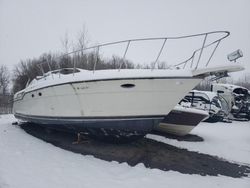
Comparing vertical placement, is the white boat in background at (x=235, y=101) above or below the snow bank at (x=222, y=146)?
above

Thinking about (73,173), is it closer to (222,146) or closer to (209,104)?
(222,146)

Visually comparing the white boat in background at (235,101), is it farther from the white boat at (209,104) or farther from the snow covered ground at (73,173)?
the snow covered ground at (73,173)

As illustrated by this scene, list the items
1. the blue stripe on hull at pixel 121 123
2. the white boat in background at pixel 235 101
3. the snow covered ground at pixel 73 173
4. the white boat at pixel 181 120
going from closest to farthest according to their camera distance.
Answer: the snow covered ground at pixel 73 173, the blue stripe on hull at pixel 121 123, the white boat at pixel 181 120, the white boat in background at pixel 235 101

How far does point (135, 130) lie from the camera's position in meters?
5.31

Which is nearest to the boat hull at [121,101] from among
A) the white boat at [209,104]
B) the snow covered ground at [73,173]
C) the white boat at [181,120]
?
the snow covered ground at [73,173]

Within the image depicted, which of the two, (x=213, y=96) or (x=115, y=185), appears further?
(x=213, y=96)

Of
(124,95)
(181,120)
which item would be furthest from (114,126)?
(181,120)

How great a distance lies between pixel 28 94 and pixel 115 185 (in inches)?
195

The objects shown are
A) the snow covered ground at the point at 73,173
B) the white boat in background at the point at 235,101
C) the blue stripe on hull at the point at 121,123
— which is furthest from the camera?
the white boat in background at the point at 235,101

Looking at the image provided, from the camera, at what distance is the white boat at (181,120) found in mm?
7219

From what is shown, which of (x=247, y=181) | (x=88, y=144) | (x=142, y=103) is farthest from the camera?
(x=88, y=144)

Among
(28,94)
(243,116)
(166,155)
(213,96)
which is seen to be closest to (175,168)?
(166,155)

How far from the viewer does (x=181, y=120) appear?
7.37 meters

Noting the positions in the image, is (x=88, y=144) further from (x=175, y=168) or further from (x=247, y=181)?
(x=247, y=181)
